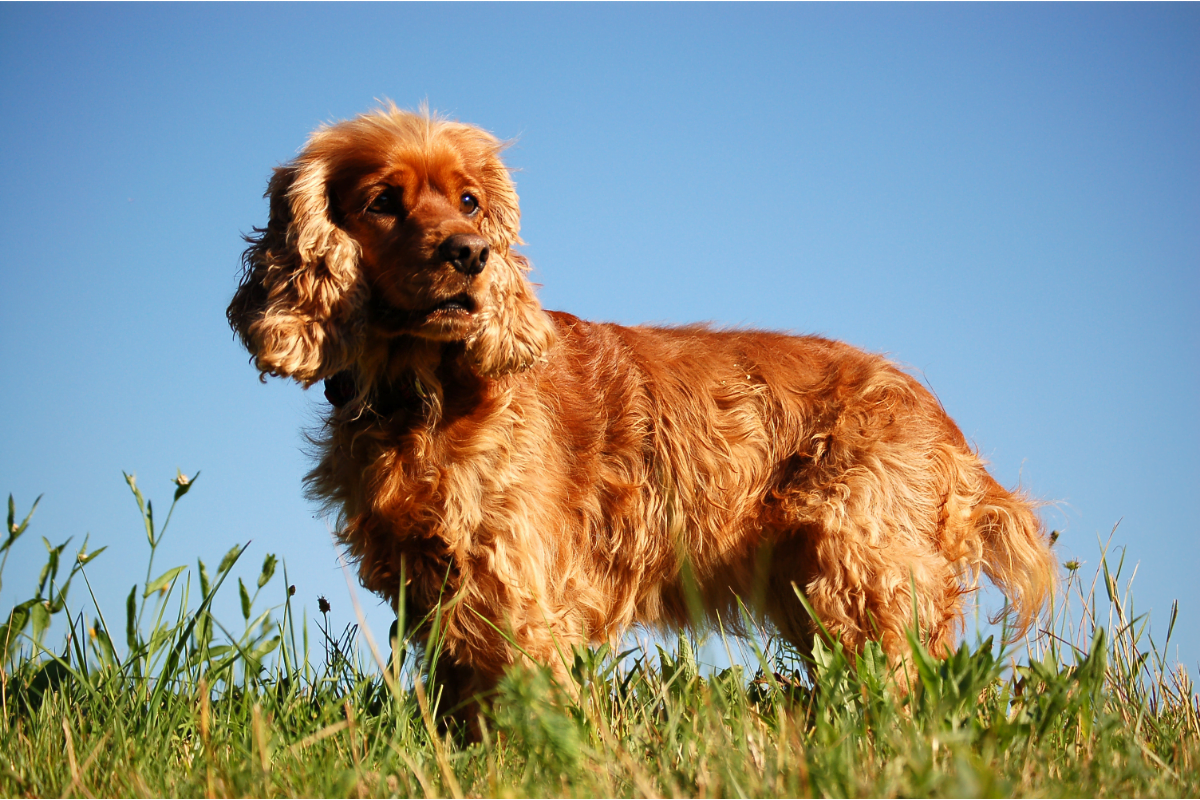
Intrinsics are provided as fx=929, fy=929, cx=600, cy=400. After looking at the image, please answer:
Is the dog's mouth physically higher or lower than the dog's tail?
higher

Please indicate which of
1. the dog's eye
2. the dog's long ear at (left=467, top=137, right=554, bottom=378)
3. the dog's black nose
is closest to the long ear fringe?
the dog's long ear at (left=467, top=137, right=554, bottom=378)

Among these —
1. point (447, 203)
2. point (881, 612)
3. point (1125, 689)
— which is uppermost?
point (447, 203)

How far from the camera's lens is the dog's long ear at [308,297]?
9.51 feet

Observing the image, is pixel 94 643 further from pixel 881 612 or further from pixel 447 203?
pixel 881 612

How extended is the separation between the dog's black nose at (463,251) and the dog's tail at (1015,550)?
7.05 ft

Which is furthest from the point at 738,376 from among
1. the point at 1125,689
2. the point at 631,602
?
the point at 1125,689

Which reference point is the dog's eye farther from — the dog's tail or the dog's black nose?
the dog's tail

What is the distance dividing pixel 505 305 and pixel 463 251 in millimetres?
289

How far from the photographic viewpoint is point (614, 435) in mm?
3443

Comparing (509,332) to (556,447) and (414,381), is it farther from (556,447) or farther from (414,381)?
(556,447)

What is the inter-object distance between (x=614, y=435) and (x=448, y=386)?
0.68 meters

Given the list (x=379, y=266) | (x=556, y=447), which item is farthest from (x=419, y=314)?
(x=556, y=447)

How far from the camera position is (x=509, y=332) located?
9.72ft

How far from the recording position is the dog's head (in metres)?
2.81
